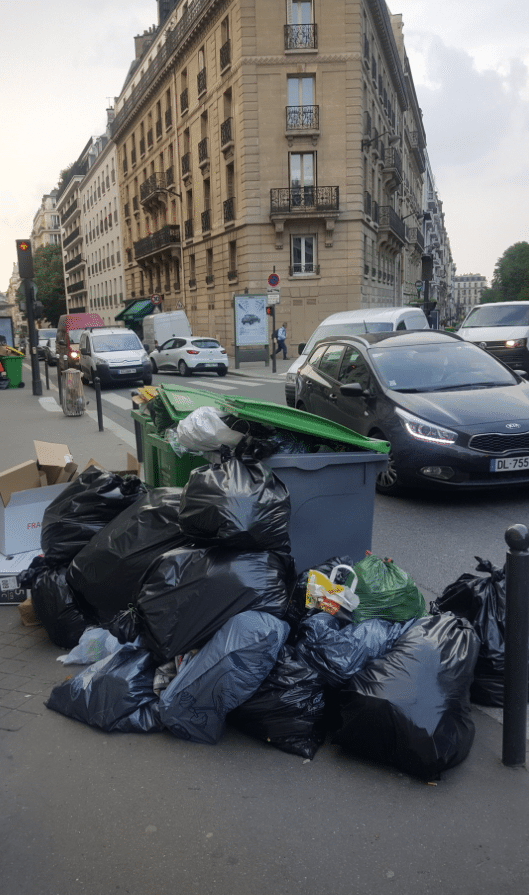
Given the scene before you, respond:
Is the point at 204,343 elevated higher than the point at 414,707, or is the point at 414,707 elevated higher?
the point at 204,343

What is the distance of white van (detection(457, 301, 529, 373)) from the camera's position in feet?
58.3

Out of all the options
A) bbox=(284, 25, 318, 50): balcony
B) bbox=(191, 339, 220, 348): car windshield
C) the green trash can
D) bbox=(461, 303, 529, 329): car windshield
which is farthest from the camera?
bbox=(284, 25, 318, 50): balcony

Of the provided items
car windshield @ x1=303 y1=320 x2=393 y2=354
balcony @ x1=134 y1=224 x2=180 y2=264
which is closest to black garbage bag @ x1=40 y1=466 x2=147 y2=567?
car windshield @ x1=303 y1=320 x2=393 y2=354

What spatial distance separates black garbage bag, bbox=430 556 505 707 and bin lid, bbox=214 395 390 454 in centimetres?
92

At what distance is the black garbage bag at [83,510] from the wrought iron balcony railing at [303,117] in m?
32.2

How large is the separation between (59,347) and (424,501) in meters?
21.1

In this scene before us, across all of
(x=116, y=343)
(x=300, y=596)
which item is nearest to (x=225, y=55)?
(x=116, y=343)

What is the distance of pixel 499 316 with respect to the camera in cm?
1923

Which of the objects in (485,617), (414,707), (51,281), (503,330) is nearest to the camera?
(414,707)

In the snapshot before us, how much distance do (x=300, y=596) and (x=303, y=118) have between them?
110ft

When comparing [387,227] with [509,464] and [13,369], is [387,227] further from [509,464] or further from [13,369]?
[509,464]

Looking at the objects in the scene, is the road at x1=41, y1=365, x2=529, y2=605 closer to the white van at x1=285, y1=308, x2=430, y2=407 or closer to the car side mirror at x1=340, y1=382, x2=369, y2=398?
the car side mirror at x1=340, y1=382, x2=369, y2=398

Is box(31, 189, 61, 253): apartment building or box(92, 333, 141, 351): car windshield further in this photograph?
box(31, 189, 61, 253): apartment building

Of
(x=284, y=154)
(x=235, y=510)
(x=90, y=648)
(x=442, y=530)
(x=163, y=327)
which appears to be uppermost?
(x=284, y=154)
